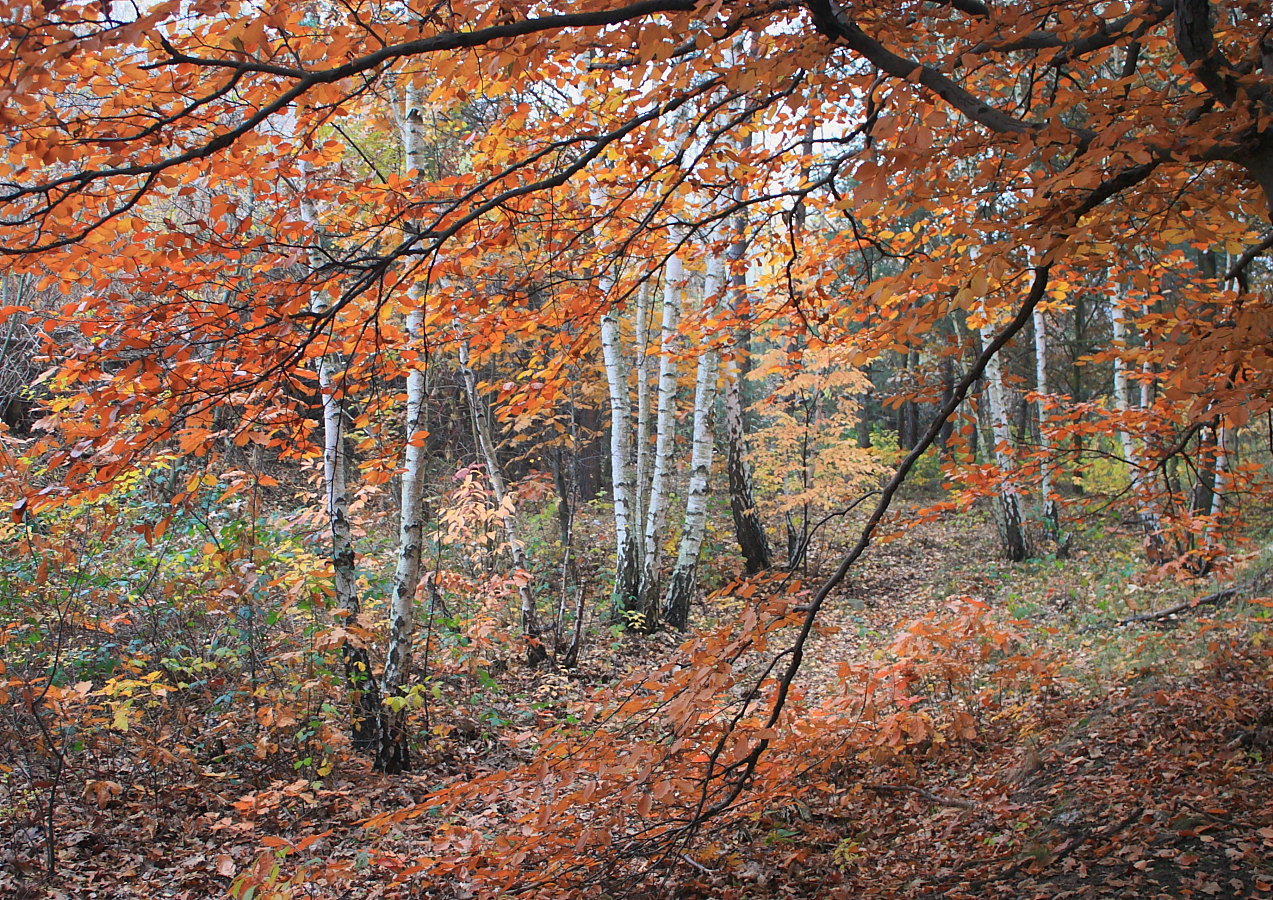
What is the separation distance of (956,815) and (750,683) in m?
2.95

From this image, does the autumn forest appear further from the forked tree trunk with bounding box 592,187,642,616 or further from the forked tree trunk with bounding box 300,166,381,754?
the forked tree trunk with bounding box 592,187,642,616

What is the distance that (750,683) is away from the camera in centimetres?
698

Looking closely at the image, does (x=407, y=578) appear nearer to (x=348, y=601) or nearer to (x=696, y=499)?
(x=348, y=601)

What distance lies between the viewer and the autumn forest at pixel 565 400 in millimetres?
2514

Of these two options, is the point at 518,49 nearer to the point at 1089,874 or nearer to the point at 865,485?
the point at 1089,874

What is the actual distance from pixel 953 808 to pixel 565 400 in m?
3.54

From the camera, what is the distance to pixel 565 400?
5.55 m

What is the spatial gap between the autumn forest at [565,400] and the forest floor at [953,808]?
1.3 inches

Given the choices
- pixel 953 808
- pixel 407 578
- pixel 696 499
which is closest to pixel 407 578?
pixel 407 578

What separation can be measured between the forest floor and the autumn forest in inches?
1.3

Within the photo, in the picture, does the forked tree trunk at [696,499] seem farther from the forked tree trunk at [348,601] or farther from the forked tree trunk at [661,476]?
the forked tree trunk at [348,601]

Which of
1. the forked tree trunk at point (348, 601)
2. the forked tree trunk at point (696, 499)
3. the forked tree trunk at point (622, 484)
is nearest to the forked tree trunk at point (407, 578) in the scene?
the forked tree trunk at point (348, 601)

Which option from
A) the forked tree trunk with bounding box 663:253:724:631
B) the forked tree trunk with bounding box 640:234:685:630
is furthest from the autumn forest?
the forked tree trunk with bounding box 663:253:724:631

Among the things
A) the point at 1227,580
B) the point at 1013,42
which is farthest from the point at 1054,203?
the point at 1227,580
